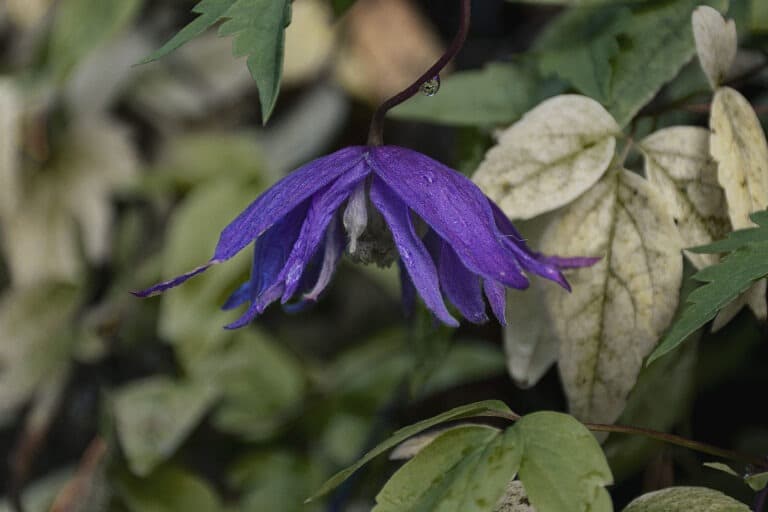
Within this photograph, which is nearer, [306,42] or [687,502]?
[687,502]

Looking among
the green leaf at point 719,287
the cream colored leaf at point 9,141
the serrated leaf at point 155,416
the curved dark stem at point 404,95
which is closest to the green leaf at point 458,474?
the green leaf at point 719,287

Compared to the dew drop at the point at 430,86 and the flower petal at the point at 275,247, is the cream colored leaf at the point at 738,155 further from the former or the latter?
the flower petal at the point at 275,247

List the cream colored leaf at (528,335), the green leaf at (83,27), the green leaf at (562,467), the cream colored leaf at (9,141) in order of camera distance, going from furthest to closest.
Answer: the cream colored leaf at (9,141) → the green leaf at (83,27) → the cream colored leaf at (528,335) → the green leaf at (562,467)

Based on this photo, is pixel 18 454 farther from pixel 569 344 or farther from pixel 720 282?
pixel 720 282

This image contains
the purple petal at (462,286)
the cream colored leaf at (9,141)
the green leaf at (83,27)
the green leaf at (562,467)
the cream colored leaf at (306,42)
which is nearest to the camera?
the green leaf at (562,467)

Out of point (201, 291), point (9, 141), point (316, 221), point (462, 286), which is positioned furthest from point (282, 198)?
point (9, 141)

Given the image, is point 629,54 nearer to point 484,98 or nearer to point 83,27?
point 484,98
